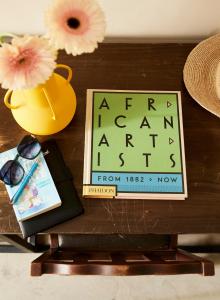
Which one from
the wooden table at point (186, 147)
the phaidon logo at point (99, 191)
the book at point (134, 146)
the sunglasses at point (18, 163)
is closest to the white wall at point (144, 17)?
the wooden table at point (186, 147)

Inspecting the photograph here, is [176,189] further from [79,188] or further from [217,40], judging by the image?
[217,40]

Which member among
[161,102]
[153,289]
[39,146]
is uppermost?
[161,102]

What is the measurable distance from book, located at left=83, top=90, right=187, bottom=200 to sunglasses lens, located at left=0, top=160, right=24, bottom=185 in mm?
153

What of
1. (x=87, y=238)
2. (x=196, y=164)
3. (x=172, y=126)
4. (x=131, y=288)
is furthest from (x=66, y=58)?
(x=131, y=288)

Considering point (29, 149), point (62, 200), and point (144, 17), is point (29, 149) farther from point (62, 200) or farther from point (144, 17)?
point (144, 17)

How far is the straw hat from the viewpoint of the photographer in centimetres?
81

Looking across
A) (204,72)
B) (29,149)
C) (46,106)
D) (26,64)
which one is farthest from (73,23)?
(204,72)

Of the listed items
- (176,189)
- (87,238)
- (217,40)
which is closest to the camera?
(176,189)

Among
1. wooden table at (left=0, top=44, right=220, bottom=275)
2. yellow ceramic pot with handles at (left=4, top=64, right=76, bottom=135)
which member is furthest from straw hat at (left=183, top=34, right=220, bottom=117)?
yellow ceramic pot with handles at (left=4, top=64, right=76, bottom=135)

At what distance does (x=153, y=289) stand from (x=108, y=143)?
0.86m

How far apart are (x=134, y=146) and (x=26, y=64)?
361mm

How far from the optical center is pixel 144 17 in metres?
0.84

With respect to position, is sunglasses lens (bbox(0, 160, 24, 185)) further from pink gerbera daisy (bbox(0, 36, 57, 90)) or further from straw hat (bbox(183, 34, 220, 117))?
straw hat (bbox(183, 34, 220, 117))

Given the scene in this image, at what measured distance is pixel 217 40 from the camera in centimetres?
83
